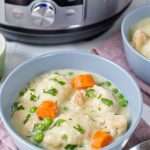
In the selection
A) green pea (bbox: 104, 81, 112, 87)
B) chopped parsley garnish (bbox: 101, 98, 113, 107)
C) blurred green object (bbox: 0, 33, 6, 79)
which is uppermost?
chopped parsley garnish (bbox: 101, 98, 113, 107)

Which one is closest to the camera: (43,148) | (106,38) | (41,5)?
(43,148)

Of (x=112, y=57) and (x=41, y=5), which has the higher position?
(x=41, y=5)

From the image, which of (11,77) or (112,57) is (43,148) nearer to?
(11,77)

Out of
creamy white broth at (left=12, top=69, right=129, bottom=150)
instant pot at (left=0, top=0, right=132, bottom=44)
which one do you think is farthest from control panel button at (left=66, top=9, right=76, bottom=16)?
creamy white broth at (left=12, top=69, right=129, bottom=150)

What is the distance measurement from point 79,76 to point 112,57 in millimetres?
145

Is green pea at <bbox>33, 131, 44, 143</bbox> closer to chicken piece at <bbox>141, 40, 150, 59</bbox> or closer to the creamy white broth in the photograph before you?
the creamy white broth

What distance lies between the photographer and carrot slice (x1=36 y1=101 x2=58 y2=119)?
591 mm

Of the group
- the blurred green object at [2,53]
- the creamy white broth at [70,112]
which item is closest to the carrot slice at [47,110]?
the creamy white broth at [70,112]

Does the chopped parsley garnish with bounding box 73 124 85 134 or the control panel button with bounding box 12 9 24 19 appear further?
the control panel button with bounding box 12 9 24 19

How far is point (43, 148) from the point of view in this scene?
56 centimetres

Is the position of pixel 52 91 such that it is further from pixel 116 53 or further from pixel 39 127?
pixel 116 53

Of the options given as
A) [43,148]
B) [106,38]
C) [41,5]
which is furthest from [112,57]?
[43,148]

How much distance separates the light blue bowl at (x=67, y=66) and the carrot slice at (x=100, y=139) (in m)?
0.01

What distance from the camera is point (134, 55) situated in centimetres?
71
